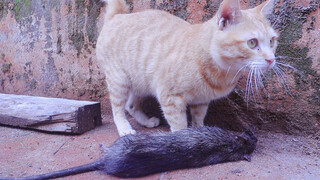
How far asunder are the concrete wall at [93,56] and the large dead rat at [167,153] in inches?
26.4

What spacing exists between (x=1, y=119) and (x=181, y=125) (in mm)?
1802

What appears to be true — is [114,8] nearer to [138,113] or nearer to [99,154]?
[138,113]

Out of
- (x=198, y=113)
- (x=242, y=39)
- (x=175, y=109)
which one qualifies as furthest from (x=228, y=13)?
(x=198, y=113)

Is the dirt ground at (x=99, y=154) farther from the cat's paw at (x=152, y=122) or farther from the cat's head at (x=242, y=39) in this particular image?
A: the cat's head at (x=242, y=39)

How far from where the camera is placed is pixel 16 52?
4031 mm

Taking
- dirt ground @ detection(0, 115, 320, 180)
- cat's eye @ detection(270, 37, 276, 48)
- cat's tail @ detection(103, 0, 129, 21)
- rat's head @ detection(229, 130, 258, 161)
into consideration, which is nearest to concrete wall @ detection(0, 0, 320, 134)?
cat's tail @ detection(103, 0, 129, 21)

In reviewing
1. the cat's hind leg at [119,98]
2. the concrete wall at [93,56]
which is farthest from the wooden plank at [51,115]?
the concrete wall at [93,56]

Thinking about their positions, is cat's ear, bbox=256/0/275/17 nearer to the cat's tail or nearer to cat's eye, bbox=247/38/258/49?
cat's eye, bbox=247/38/258/49

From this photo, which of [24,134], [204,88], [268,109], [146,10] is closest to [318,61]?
[268,109]

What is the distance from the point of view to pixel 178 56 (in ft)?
7.67

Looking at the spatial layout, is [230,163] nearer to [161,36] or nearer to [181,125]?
[181,125]

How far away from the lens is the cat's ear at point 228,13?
192 centimetres

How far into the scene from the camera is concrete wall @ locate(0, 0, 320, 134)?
2344 millimetres

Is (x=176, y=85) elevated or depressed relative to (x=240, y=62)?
depressed
